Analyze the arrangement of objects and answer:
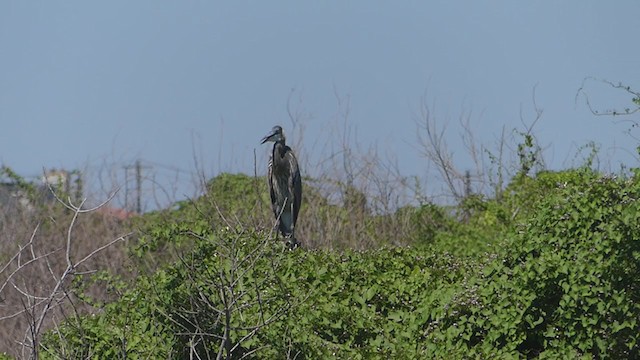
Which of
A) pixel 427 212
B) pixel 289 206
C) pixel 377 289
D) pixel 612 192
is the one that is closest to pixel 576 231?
pixel 612 192

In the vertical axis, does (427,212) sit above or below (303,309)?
above

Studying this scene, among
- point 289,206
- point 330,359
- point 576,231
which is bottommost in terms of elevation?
point 330,359

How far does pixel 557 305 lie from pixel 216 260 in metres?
2.60

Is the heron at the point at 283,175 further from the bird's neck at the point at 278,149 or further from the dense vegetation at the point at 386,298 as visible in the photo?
the dense vegetation at the point at 386,298

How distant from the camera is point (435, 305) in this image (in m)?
10.7

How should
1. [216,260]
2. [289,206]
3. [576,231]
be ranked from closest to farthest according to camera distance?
1. [576,231]
2. [216,260]
3. [289,206]

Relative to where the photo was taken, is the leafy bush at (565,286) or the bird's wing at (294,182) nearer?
the leafy bush at (565,286)

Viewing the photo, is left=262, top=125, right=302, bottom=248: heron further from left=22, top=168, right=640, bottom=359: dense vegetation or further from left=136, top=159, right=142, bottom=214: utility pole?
left=136, top=159, right=142, bottom=214: utility pole

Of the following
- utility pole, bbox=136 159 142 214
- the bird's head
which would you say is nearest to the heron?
the bird's head

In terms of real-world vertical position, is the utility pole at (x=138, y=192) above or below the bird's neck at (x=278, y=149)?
above

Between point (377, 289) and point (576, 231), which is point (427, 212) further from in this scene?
point (576, 231)

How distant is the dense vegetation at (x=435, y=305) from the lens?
9.79m

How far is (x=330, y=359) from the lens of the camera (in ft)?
33.1

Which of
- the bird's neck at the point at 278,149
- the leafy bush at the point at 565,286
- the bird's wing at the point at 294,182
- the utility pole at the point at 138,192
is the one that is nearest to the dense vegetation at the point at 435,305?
the leafy bush at the point at 565,286
